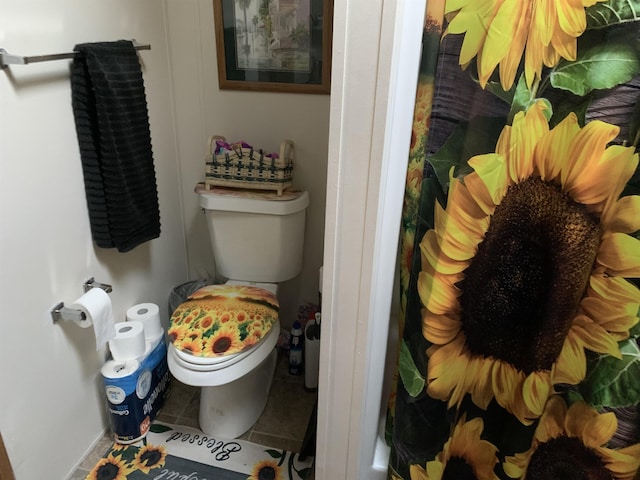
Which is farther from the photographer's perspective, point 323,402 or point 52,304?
point 52,304

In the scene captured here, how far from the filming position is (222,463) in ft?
5.41

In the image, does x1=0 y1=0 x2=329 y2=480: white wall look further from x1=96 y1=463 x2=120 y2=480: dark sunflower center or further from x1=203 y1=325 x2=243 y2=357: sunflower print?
x1=203 y1=325 x2=243 y2=357: sunflower print

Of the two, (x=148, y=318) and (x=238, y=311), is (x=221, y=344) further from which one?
(x=148, y=318)

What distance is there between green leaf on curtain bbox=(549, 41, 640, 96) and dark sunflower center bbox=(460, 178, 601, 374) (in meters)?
0.17

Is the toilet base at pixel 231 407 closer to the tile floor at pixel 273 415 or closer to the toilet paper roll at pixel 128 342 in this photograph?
the tile floor at pixel 273 415

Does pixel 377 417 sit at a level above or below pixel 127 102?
below

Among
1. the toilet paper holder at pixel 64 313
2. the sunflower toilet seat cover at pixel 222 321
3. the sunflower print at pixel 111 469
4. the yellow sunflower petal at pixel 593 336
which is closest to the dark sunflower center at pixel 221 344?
the sunflower toilet seat cover at pixel 222 321

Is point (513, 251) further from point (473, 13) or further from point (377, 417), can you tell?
point (377, 417)

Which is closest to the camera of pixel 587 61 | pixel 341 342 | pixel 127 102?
pixel 587 61

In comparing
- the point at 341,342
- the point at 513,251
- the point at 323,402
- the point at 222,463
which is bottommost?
the point at 222,463

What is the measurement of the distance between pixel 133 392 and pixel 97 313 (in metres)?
0.36

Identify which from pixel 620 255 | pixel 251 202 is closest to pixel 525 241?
pixel 620 255

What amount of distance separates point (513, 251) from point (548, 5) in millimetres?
426

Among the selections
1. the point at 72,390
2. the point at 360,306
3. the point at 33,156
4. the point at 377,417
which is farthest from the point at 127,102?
the point at 377,417
